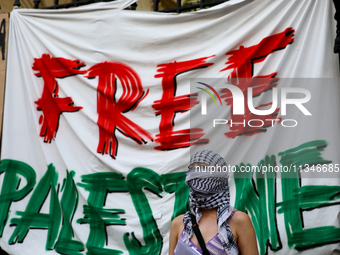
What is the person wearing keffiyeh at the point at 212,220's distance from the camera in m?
2.15

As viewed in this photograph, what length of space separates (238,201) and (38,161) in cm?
221

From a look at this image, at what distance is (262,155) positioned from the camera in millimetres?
3291

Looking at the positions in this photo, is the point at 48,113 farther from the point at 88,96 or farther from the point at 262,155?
the point at 262,155

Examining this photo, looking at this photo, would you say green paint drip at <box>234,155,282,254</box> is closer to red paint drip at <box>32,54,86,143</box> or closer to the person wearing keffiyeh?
the person wearing keffiyeh

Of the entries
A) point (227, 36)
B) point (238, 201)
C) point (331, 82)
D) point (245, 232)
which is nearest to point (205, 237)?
point (245, 232)

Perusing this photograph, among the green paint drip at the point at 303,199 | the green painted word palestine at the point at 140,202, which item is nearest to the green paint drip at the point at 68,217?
the green painted word palestine at the point at 140,202

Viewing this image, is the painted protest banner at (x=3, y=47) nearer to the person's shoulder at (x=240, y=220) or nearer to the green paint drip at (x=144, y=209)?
the green paint drip at (x=144, y=209)

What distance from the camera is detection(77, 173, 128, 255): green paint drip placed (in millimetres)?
3852

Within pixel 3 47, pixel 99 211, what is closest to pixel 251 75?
pixel 99 211

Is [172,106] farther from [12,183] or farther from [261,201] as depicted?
[12,183]

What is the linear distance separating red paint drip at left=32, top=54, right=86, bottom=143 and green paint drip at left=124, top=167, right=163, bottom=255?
3.31 feet

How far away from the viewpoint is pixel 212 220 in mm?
2270

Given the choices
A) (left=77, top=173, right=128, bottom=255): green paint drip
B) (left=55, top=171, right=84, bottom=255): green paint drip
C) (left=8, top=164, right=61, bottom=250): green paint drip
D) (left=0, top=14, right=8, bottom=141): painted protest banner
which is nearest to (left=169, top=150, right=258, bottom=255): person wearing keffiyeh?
(left=77, top=173, right=128, bottom=255): green paint drip

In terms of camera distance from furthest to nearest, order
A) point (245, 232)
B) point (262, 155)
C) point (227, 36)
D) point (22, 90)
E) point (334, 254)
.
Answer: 1. point (22, 90)
2. point (227, 36)
3. point (262, 155)
4. point (334, 254)
5. point (245, 232)
